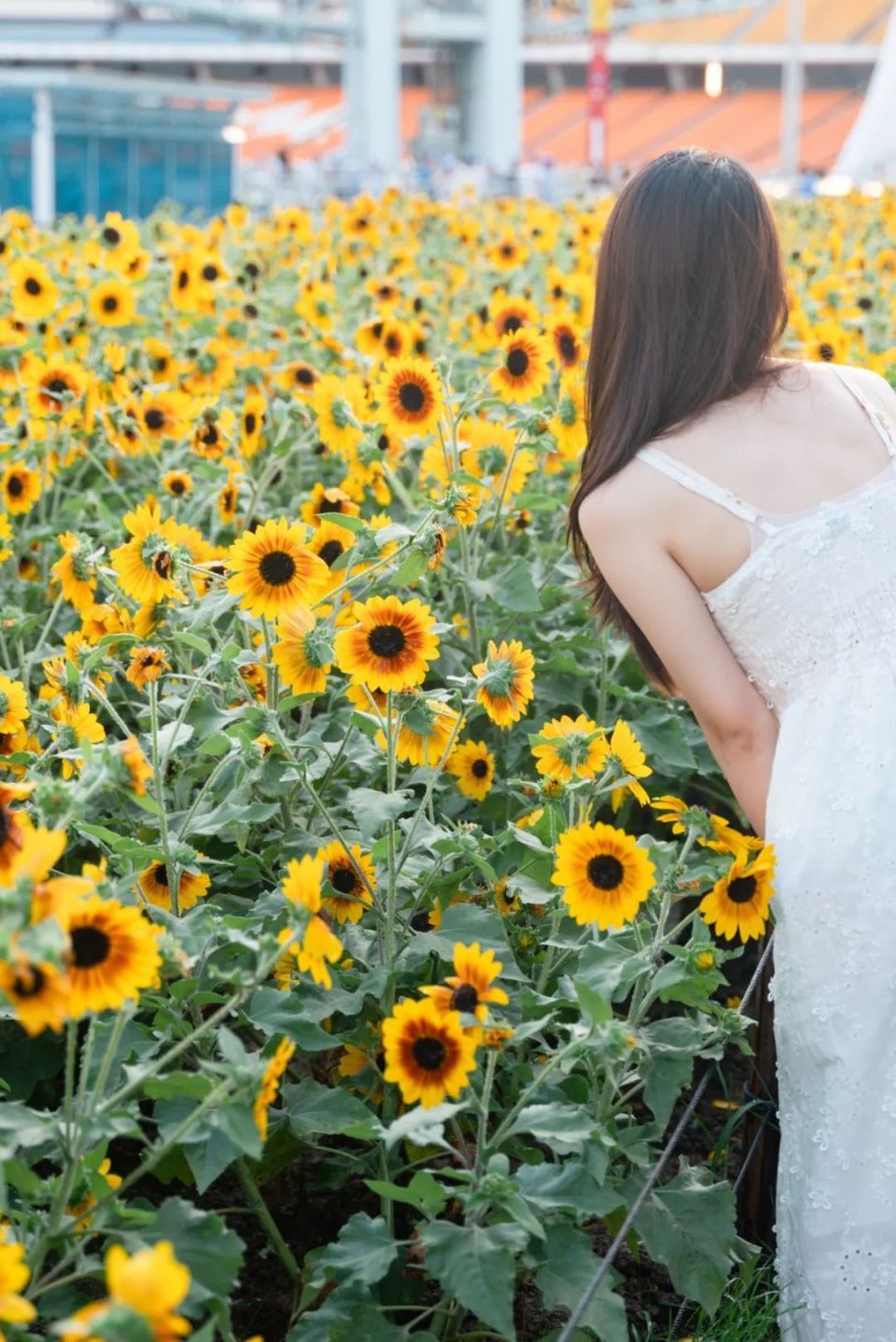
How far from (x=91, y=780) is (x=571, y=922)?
2.31 feet

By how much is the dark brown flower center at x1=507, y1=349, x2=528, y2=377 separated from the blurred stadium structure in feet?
34.4

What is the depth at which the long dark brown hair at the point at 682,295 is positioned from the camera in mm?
1930

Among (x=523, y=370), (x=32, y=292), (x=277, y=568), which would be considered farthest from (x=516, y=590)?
(x=32, y=292)

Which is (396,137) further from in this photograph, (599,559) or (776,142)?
(599,559)

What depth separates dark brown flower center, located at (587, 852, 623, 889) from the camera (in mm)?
1572

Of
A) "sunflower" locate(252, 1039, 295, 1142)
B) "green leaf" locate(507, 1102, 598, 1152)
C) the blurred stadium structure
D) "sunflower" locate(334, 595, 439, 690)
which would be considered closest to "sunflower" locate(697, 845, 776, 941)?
"green leaf" locate(507, 1102, 598, 1152)

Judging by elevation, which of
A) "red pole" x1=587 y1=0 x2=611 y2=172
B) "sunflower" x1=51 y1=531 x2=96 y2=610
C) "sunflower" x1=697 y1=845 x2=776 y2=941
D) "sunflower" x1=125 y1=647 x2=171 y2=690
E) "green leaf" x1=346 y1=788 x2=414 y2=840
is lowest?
"red pole" x1=587 y1=0 x2=611 y2=172

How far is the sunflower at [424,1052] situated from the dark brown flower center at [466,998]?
0.03 metres

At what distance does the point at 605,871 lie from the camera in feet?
5.17

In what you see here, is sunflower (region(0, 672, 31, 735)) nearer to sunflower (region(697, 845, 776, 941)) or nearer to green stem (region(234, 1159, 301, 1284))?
green stem (region(234, 1159, 301, 1284))

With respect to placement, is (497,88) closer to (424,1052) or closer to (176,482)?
(176,482)

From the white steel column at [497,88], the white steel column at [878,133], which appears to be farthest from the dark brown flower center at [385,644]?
the white steel column at [497,88]

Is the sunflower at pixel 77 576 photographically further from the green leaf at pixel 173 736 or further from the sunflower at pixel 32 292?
the sunflower at pixel 32 292

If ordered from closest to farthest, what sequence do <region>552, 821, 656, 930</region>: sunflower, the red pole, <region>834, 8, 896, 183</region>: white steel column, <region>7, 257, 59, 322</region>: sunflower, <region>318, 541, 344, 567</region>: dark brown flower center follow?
<region>552, 821, 656, 930</region>: sunflower
<region>318, 541, 344, 567</region>: dark brown flower center
<region>7, 257, 59, 322</region>: sunflower
<region>834, 8, 896, 183</region>: white steel column
the red pole
